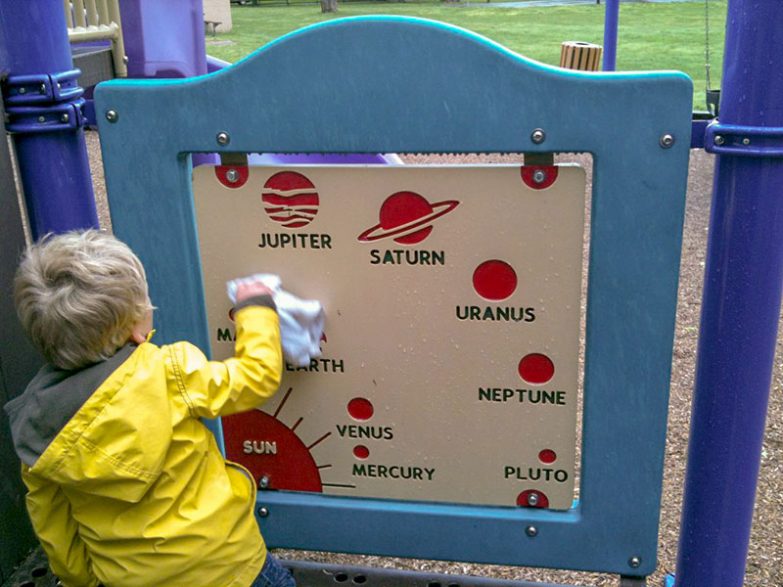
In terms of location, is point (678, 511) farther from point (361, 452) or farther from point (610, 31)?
point (610, 31)

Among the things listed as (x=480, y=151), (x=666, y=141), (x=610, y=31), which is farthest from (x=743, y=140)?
(x=610, y=31)

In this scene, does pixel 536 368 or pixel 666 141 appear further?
pixel 536 368

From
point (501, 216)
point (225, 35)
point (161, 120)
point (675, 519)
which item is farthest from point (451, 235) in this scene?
point (225, 35)

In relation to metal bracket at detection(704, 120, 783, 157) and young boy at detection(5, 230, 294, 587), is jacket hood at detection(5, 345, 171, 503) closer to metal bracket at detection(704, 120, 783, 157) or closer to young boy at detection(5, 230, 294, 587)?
young boy at detection(5, 230, 294, 587)

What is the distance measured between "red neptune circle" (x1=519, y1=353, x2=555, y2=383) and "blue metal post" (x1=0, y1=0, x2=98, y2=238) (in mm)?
975

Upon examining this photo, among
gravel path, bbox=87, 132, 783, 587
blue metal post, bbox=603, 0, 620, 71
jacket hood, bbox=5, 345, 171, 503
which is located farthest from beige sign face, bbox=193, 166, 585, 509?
blue metal post, bbox=603, 0, 620, 71

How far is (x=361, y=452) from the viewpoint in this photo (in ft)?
5.88

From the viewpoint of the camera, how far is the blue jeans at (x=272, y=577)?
1.78m

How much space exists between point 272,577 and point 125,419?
1.79 feet

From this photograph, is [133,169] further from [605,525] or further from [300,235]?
[605,525]

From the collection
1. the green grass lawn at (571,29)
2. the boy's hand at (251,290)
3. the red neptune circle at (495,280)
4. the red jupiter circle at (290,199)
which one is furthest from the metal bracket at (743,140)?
the green grass lawn at (571,29)

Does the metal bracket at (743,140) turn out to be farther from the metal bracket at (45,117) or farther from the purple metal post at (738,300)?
the metal bracket at (45,117)

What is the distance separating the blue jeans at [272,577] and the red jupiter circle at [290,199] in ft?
2.30

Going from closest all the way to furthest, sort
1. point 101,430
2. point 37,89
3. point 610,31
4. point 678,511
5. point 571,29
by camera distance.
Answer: point 101,430 < point 37,89 < point 678,511 < point 610,31 < point 571,29
